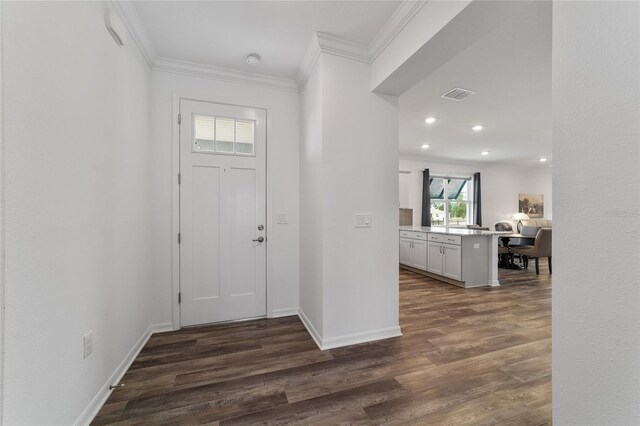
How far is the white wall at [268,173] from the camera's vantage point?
2535 millimetres

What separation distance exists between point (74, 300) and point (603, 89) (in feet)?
8.00

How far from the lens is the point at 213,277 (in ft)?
8.88

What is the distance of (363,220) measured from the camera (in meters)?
2.36

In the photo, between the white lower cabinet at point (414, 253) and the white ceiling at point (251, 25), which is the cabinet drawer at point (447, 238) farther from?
the white ceiling at point (251, 25)

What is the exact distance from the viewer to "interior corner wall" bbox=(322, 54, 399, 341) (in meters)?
2.25

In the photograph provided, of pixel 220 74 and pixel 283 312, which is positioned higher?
pixel 220 74

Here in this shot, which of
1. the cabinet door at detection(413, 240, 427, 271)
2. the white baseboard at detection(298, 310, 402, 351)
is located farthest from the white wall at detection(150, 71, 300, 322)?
the cabinet door at detection(413, 240, 427, 271)

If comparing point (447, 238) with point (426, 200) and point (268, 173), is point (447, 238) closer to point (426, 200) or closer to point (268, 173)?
point (426, 200)

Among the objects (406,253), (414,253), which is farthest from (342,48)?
(406,253)

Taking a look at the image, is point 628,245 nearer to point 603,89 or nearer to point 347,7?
point 603,89

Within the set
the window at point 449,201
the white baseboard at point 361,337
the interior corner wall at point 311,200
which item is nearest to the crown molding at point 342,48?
the interior corner wall at point 311,200

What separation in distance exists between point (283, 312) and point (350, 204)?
157cm

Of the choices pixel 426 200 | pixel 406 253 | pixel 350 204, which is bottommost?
pixel 406 253

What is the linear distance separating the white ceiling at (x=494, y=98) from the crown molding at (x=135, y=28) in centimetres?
270
